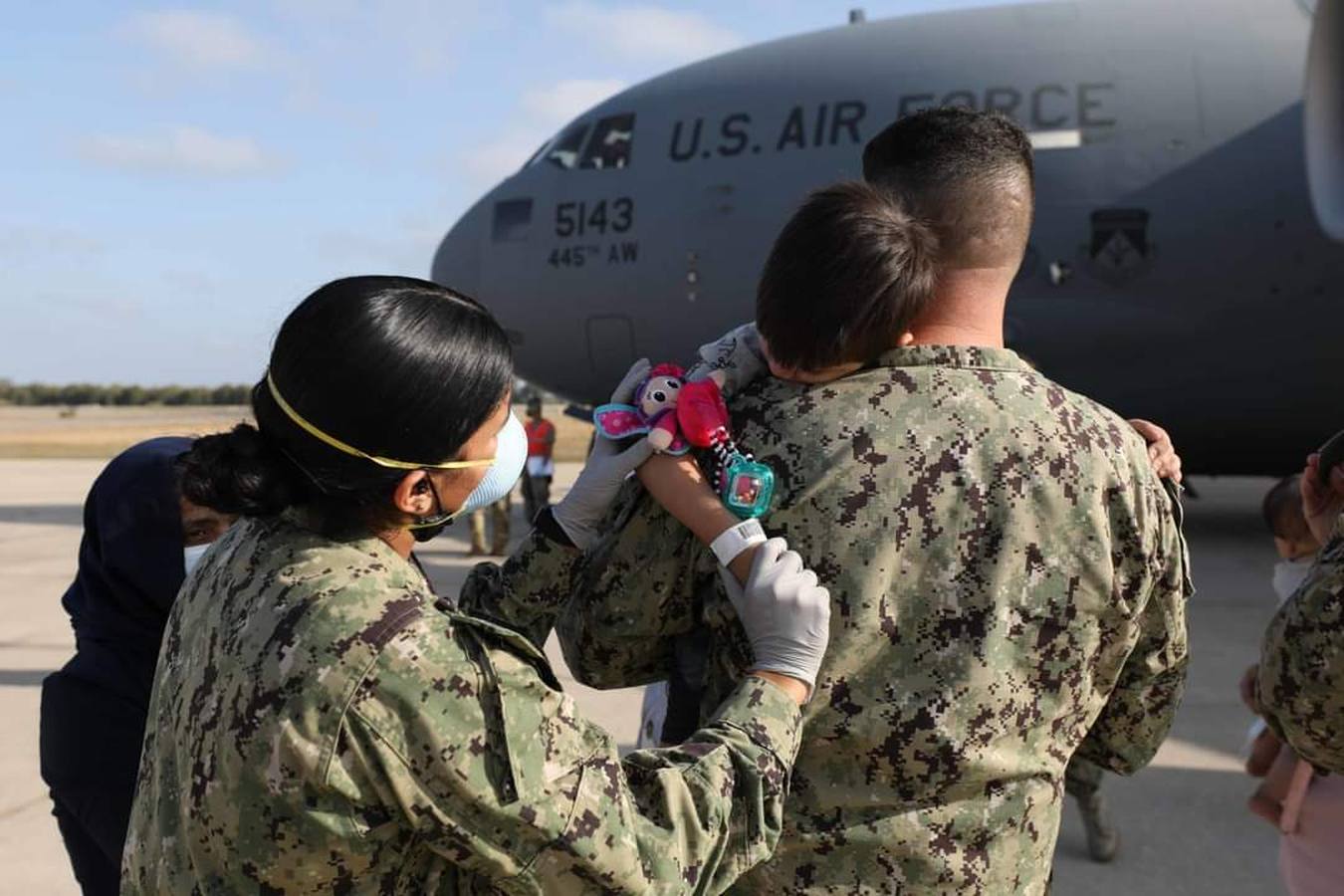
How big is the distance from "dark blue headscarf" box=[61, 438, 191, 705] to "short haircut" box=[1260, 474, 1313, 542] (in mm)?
2961

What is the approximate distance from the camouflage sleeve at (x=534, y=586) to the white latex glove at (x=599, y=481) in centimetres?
5

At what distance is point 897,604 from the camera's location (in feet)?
5.97

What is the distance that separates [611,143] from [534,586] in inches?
353

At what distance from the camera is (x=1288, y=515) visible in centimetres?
338

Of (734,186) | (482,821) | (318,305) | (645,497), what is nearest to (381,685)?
(482,821)

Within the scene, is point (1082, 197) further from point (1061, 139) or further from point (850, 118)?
point (850, 118)

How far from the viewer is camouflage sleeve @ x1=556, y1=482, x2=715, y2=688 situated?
6.39 ft

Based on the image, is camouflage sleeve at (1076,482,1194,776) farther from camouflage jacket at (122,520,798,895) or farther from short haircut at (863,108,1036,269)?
camouflage jacket at (122,520,798,895)

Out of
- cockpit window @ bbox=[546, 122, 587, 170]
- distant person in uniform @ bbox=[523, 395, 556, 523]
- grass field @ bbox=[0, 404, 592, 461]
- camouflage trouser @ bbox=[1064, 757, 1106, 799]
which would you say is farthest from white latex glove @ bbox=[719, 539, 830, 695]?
grass field @ bbox=[0, 404, 592, 461]

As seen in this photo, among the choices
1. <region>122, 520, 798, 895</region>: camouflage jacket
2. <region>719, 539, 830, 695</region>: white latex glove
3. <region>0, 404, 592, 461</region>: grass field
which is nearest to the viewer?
<region>122, 520, 798, 895</region>: camouflage jacket

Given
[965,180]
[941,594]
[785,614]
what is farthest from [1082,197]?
[785,614]

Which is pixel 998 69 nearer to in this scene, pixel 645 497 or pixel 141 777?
pixel 645 497

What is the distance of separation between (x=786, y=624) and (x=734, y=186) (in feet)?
28.0

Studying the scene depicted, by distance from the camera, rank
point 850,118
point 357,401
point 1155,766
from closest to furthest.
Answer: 1. point 357,401
2. point 1155,766
3. point 850,118
